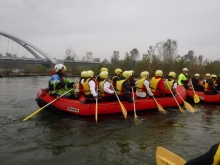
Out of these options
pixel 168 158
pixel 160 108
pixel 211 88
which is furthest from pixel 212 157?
pixel 211 88

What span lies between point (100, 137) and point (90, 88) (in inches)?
82.4

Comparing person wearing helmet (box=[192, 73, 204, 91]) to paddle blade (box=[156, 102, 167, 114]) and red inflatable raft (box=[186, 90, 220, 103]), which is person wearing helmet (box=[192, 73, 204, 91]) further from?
paddle blade (box=[156, 102, 167, 114])

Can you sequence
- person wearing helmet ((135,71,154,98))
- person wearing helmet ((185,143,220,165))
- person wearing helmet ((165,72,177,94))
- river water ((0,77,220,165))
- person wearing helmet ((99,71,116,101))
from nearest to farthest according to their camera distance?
person wearing helmet ((185,143,220,165)) → river water ((0,77,220,165)) → person wearing helmet ((99,71,116,101)) → person wearing helmet ((135,71,154,98)) → person wearing helmet ((165,72,177,94))

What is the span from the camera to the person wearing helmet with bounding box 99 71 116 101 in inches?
327

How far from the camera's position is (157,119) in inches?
329

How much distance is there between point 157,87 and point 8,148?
634 cm

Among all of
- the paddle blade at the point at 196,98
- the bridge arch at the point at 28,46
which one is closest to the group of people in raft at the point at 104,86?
the paddle blade at the point at 196,98

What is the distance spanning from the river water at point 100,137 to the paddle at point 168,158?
1386 mm

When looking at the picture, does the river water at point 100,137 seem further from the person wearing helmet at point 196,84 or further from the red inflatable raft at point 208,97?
the person wearing helmet at point 196,84

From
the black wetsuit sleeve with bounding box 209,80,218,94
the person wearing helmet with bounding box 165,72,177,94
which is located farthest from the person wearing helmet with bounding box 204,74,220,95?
the person wearing helmet with bounding box 165,72,177,94

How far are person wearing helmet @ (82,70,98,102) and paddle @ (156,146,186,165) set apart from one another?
14.6 feet

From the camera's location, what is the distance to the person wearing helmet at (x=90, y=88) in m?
7.85

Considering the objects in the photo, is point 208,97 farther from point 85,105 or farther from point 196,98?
point 85,105

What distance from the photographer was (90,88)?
311 inches
